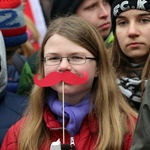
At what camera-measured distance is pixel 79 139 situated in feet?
12.2

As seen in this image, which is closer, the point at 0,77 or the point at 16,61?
the point at 0,77

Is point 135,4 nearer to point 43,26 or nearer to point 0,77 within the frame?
point 0,77

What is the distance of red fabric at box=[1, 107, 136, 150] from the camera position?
3.68 m

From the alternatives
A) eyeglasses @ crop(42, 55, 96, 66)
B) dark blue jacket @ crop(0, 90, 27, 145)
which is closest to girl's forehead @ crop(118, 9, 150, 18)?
eyeglasses @ crop(42, 55, 96, 66)

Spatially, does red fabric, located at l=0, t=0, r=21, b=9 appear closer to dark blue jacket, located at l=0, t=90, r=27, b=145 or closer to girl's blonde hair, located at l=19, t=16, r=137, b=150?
dark blue jacket, located at l=0, t=90, r=27, b=145

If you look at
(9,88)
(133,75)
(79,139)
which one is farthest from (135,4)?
(9,88)

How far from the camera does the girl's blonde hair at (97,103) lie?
3674 mm

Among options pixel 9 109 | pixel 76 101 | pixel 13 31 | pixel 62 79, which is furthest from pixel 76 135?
pixel 13 31

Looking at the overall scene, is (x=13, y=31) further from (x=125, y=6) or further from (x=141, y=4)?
(x=141, y=4)

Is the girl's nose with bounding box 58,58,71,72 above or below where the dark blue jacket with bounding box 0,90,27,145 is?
above

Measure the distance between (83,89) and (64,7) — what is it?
4.95ft

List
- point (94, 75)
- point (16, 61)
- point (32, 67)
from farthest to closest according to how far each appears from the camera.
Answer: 1. point (16, 61)
2. point (32, 67)
3. point (94, 75)

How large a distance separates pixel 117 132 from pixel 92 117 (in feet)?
0.65

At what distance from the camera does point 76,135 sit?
3730 mm
